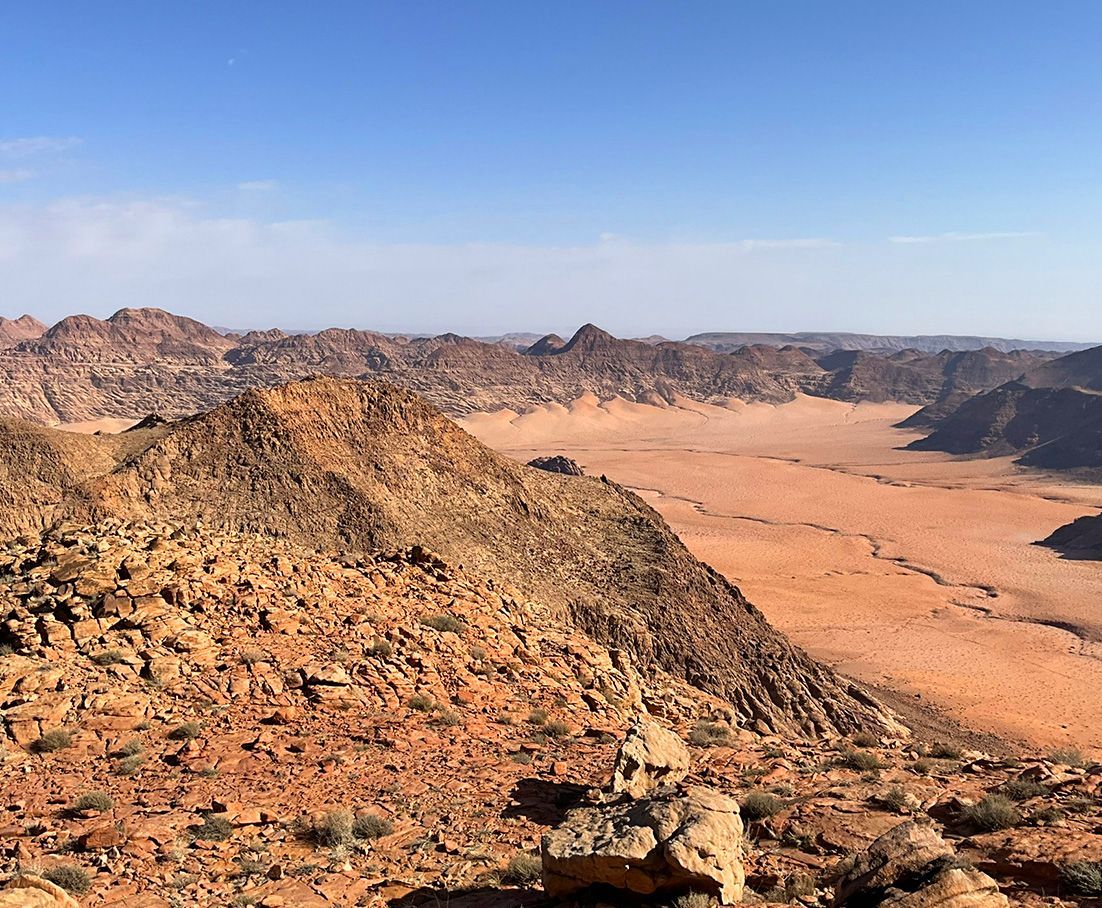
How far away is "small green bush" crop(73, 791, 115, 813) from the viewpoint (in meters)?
8.53

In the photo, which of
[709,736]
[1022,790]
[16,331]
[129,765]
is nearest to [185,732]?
[129,765]

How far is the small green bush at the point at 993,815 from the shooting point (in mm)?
7441

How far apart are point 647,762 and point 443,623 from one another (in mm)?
6877

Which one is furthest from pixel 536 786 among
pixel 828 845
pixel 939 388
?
pixel 939 388

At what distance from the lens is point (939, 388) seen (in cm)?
16175

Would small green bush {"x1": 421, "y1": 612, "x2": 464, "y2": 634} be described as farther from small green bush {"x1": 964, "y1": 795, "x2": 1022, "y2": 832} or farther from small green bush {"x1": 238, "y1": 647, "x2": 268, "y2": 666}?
small green bush {"x1": 964, "y1": 795, "x2": 1022, "y2": 832}

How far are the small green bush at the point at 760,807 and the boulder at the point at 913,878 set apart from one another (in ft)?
5.74

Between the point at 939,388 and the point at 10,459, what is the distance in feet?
559

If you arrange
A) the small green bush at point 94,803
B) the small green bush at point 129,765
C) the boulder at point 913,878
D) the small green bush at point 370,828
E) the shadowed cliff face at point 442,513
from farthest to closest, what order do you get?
the shadowed cliff face at point 442,513 < the small green bush at point 129,765 < the small green bush at point 94,803 < the small green bush at point 370,828 < the boulder at point 913,878

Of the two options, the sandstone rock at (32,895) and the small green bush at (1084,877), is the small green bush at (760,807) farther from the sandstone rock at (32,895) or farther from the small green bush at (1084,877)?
the sandstone rock at (32,895)

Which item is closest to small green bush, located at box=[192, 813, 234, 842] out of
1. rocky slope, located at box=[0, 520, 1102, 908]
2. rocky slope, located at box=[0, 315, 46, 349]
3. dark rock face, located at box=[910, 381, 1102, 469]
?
rocky slope, located at box=[0, 520, 1102, 908]

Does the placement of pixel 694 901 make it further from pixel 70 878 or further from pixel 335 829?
pixel 70 878

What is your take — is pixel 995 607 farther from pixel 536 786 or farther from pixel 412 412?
pixel 536 786

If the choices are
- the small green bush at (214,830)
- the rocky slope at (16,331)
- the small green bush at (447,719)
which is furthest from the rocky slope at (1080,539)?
the rocky slope at (16,331)
